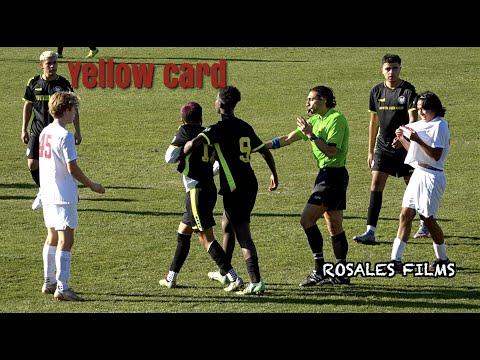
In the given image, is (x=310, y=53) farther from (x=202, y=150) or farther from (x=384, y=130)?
(x=202, y=150)

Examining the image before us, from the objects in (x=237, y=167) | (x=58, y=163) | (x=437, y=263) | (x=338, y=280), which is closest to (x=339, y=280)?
(x=338, y=280)

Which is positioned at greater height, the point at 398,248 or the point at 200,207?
the point at 200,207

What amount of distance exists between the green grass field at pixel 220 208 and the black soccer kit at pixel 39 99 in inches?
47.5

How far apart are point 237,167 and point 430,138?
2340 mm

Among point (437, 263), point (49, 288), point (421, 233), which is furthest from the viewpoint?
point (421, 233)

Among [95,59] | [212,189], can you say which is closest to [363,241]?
[212,189]

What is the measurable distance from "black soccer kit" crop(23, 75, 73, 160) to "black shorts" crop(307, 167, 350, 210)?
5.26 metres

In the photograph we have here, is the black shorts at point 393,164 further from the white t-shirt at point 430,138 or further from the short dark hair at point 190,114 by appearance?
the short dark hair at point 190,114

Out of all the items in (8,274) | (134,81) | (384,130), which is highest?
(134,81)

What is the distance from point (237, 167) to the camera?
35.3 feet

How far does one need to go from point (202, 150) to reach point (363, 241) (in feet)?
12.1

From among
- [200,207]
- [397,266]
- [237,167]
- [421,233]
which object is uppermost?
[237,167]

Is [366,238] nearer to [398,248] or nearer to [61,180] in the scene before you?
[398,248]

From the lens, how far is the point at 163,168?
20219 mm
